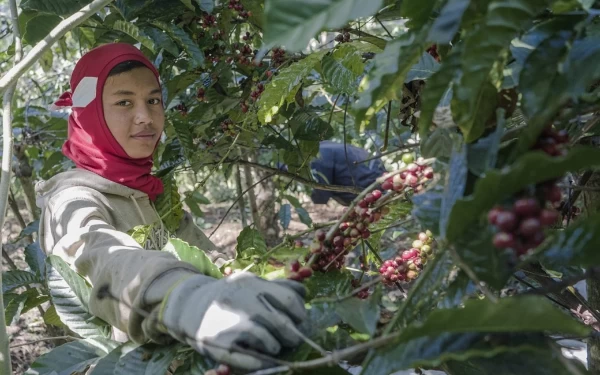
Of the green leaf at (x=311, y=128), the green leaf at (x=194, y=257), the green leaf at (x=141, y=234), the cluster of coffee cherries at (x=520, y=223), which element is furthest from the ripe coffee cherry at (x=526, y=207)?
the green leaf at (x=311, y=128)

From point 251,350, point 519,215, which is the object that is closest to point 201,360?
point 251,350

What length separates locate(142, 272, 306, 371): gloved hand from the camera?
2.19 ft

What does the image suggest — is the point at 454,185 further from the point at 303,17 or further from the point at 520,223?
the point at 303,17

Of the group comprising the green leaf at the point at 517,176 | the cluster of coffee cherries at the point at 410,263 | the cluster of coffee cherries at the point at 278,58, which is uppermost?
the cluster of coffee cherries at the point at 278,58

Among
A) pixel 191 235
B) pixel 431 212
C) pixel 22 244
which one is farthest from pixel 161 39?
pixel 22 244

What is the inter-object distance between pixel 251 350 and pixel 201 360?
146mm

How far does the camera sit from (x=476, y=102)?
64 centimetres

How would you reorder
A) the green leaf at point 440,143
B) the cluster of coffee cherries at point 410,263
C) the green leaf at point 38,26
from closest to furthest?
the green leaf at point 440,143 < the cluster of coffee cherries at point 410,263 < the green leaf at point 38,26

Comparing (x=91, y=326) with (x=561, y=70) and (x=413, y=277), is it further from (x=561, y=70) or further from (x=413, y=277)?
(x=561, y=70)

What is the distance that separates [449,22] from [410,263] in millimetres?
A: 461

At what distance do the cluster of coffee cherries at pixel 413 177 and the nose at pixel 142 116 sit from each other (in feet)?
3.14

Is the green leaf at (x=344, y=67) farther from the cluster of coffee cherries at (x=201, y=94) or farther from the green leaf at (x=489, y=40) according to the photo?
the green leaf at (x=489, y=40)

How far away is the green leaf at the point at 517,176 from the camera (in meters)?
0.48

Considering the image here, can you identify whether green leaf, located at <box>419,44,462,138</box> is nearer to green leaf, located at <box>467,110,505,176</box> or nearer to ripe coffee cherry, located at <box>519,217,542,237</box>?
green leaf, located at <box>467,110,505,176</box>
